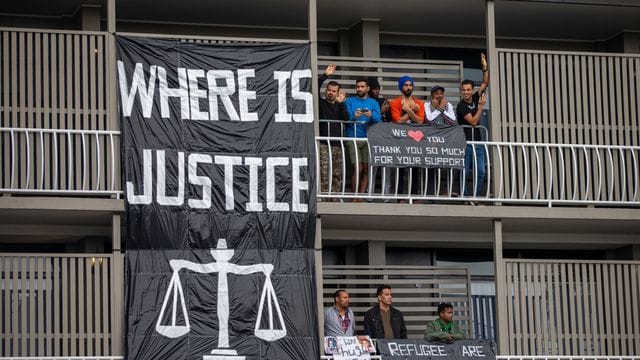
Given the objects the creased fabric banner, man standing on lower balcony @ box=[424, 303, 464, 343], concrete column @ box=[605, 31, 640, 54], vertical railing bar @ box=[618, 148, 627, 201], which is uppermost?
concrete column @ box=[605, 31, 640, 54]

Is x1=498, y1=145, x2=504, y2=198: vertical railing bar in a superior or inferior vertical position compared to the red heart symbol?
inferior

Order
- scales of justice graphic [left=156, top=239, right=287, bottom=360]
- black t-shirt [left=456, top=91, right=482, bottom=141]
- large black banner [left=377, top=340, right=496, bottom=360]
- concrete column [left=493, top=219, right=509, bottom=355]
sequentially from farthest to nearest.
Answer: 1. black t-shirt [left=456, top=91, right=482, bottom=141]
2. concrete column [left=493, top=219, right=509, bottom=355]
3. large black banner [left=377, top=340, right=496, bottom=360]
4. scales of justice graphic [left=156, top=239, right=287, bottom=360]

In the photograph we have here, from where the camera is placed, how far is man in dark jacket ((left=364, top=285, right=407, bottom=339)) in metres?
22.4

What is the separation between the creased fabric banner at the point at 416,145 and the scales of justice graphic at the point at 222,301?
7.25 feet

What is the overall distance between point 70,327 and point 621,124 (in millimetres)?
8309

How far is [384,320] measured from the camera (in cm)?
2259

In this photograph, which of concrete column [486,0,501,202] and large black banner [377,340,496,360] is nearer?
large black banner [377,340,496,360]

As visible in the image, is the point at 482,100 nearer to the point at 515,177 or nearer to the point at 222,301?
the point at 515,177

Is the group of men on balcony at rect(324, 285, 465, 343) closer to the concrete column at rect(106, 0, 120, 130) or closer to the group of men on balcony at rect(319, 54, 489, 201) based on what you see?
the group of men on balcony at rect(319, 54, 489, 201)

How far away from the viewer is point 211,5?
80.4 ft

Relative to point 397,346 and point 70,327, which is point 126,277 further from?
point 397,346

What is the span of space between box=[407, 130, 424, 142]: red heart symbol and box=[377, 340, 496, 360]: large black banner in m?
2.71

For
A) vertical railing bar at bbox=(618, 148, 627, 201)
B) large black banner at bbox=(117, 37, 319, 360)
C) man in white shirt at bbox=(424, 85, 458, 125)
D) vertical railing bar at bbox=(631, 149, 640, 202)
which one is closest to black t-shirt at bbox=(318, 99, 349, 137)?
large black banner at bbox=(117, 37, 319, 360)

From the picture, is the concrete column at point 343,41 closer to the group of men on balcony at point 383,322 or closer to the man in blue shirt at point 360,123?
the man in blue shirt at point 360,123
